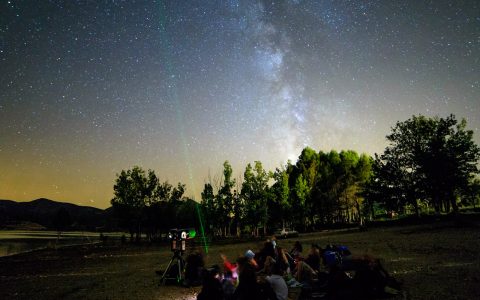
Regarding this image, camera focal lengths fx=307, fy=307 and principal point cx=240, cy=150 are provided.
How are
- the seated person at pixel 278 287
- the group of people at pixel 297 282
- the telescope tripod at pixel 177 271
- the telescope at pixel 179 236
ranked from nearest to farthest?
the group of people at pixel 297 282
the seated person at pixel 278 287
the telescope at pixel 179 236
the telescope tripod at pixel 177 271

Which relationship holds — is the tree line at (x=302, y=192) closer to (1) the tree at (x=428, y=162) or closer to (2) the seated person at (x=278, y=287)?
(1) the tree at (x=428, y=162)

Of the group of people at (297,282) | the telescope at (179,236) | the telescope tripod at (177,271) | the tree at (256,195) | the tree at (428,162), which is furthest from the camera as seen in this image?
the tree at (256,195)

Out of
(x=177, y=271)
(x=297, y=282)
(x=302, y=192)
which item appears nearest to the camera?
(x=297, y=282)

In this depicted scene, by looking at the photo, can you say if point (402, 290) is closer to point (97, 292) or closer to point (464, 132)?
point (97, 292)

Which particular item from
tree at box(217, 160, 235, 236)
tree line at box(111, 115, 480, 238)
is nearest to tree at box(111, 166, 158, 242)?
tree line at box(111, 115, 480, 238)

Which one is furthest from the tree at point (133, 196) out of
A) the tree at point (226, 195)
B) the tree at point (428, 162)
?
the tree at point (428, 162)

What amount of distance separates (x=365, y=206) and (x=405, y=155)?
2004 centimetres

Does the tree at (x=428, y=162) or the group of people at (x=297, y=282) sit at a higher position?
the tree at (x=428, y=162)

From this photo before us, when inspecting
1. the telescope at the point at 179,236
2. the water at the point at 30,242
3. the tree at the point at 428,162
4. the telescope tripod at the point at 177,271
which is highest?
the tree at the point at 428,162

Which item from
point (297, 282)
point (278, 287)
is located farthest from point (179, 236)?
point (278, 287)

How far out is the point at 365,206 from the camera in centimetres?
6544

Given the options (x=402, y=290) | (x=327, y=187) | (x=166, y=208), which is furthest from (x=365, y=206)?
(x=402, y=290)

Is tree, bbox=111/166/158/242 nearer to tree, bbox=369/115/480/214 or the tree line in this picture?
the tree line

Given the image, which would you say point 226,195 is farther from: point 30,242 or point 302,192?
point 30,242
